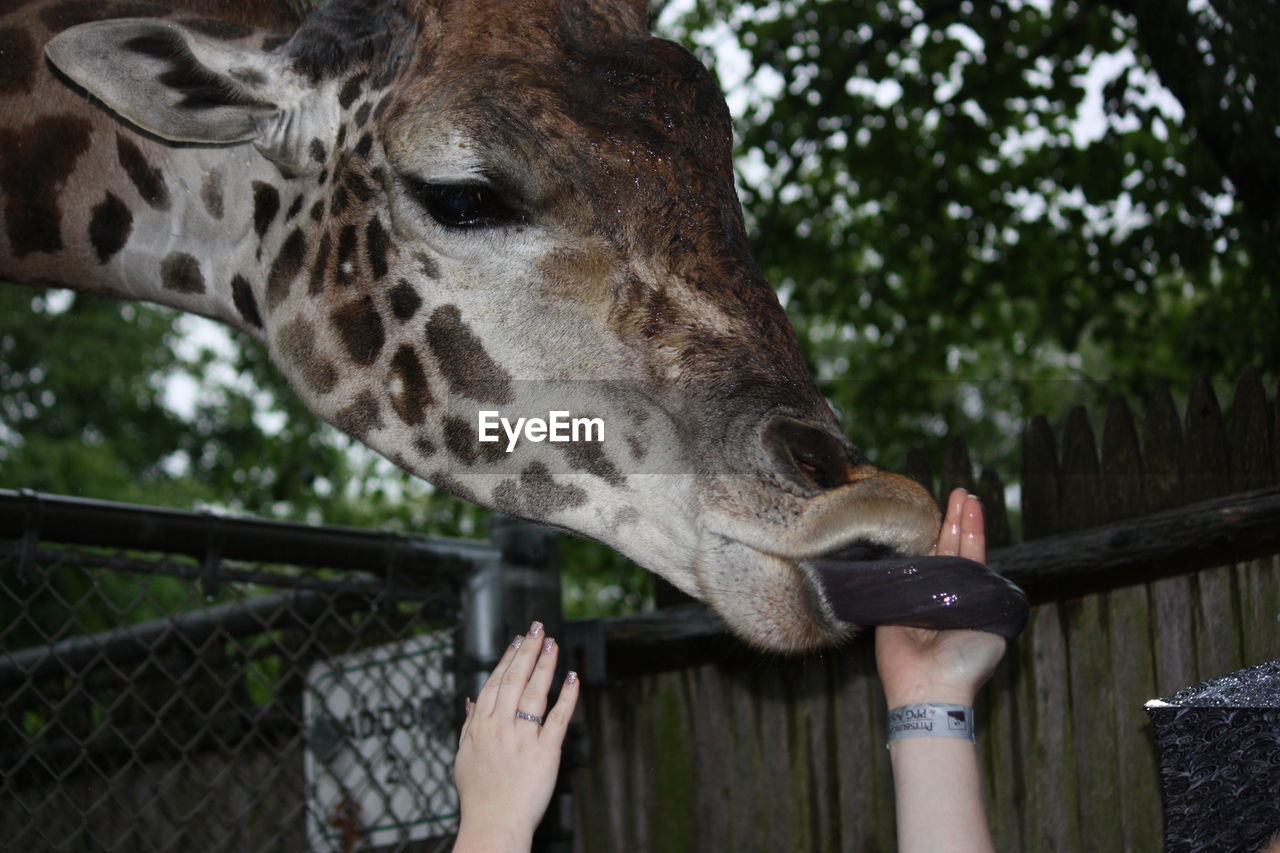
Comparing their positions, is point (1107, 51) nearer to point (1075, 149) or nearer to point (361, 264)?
point (1075, 149)

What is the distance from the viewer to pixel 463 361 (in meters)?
2.42

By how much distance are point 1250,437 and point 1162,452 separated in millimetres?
243

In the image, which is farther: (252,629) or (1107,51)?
(1107,51)

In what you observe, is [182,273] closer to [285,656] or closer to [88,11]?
[88,11]

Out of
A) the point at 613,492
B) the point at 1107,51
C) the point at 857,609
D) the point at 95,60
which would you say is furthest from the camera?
the point at 1107,51

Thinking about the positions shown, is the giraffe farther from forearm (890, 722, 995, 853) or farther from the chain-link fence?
the chain-link fence

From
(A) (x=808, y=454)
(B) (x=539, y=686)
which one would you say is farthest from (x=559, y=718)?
(A) (x=808, y=454)

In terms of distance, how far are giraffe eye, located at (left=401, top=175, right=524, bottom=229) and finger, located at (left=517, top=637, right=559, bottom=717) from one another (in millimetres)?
807

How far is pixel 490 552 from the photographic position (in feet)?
10.2

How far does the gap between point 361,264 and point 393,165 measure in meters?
0.23

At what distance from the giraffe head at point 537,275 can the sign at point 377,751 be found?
88 centimetres

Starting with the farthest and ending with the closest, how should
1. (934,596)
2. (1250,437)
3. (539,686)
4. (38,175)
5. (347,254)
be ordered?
1. (1250,437)
2. (38,175)
3. (347,254)
4. (539,686)
5. (934,596)

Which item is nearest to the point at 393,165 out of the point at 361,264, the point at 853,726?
the point at 361,264

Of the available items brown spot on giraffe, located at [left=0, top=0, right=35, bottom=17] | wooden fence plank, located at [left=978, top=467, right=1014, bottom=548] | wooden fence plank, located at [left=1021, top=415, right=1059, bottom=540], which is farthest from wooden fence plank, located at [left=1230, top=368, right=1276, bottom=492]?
brown spot on giraffe, located at [left=0, top=0, right=35, bottom=17]
